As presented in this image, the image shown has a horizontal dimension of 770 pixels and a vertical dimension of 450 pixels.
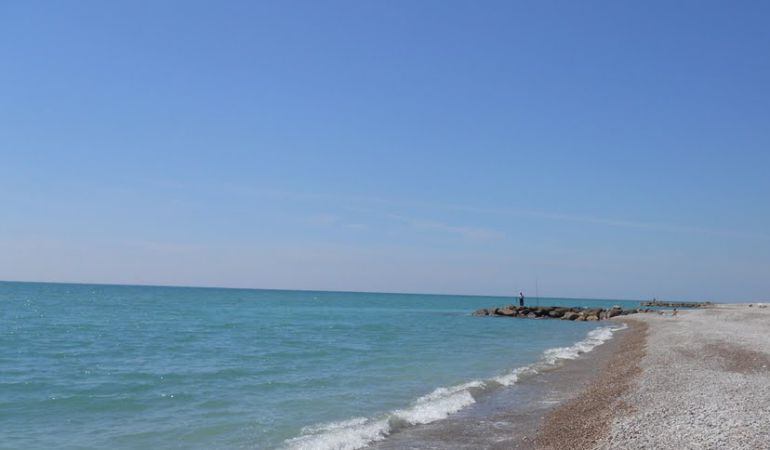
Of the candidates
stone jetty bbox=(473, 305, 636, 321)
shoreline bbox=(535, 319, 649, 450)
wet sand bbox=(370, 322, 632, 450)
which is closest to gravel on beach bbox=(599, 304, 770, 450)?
shoreline bbox=(535, 319, 649, 450)

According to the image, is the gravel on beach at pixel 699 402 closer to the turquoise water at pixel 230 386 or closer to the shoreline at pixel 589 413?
the shoreline at pixel 589 413

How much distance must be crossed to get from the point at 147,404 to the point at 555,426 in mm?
10956

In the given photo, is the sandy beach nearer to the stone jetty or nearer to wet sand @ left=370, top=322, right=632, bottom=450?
wet sand @ left=370, top=322, right=632, bottom=450

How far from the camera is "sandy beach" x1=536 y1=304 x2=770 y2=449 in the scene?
1120cm

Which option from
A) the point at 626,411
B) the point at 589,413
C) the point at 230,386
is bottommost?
the point at 230,386

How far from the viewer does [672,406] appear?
46.7 ft

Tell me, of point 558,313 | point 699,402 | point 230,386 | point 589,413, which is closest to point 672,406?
point 699,402

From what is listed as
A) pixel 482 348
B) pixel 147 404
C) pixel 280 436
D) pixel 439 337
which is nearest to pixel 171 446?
pixel 280 436

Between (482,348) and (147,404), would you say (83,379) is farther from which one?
(482,348)

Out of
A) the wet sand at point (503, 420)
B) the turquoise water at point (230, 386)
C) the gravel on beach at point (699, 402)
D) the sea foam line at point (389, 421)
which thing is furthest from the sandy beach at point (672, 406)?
the turquoise water at point (230, 386)

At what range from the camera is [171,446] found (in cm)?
1302

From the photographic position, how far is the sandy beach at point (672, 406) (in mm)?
11195

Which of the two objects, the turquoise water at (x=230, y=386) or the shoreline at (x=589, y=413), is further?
the turquoise water at (x=230, y=386)

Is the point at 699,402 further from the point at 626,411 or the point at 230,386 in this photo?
the point at 230,386
